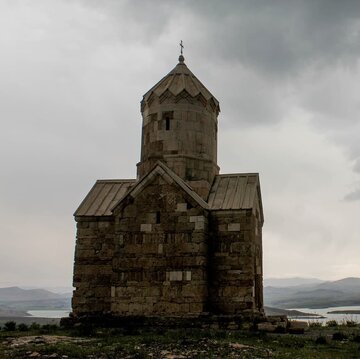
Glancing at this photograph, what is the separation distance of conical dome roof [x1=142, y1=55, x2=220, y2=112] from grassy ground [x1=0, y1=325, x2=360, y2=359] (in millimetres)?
A: 8653

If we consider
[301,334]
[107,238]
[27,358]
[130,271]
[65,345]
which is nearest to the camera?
[27,358]

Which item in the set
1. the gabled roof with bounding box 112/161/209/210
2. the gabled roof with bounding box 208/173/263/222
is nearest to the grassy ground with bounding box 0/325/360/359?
the gabled roof with bounding box 208/173/263/222

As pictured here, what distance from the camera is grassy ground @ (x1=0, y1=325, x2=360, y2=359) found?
9930mm

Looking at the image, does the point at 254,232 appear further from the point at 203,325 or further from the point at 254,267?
the point at 203,325

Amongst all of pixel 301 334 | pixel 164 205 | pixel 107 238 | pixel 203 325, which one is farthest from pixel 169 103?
pixel 301 334

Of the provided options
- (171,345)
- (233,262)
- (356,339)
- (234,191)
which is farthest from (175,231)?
(356,339)

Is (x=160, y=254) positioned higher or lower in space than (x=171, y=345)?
higher

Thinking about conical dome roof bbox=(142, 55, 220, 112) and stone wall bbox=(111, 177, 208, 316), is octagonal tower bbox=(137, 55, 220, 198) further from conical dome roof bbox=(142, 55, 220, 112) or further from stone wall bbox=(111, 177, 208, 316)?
stone wall bbox=(111, 177, 208, 316)

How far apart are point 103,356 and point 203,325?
548cm

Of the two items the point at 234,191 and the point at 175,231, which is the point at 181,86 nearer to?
the point at 234,191

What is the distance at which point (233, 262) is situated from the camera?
51.4 feet

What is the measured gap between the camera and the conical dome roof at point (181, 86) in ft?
60.1

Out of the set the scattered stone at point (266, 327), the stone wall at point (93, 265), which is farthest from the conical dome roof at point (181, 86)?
the scattered stone at point (266, 327)

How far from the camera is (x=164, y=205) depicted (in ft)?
53.5
